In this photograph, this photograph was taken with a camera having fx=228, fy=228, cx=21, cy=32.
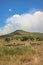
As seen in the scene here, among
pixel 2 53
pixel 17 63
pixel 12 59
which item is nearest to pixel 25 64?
pixel 17 63

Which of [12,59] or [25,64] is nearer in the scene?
[25,64]

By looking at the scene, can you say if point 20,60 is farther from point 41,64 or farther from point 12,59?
point 41,64

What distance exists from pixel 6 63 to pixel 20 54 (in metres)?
5.94

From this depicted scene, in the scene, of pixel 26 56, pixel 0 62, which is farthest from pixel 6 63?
pixel 26 56

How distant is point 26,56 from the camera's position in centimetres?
2589

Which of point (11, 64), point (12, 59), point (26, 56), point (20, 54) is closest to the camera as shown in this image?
point (11, 64)

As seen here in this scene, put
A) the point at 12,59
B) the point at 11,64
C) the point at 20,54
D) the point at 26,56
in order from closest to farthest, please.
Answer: the point at 11,64, the point at 12,59, the point at 26,56, the point at 20,54

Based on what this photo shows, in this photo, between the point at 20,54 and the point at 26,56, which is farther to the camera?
the point at 20,54

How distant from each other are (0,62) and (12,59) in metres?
2.07

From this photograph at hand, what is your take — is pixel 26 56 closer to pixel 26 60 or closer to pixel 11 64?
pixel 26 60

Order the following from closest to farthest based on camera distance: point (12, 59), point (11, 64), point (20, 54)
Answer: point (11, 64) → point (12, 59) → point (20, 54)

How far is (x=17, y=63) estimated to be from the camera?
2234 cm

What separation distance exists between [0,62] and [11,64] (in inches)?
60.6

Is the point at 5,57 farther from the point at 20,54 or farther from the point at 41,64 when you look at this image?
the point at 41,64
